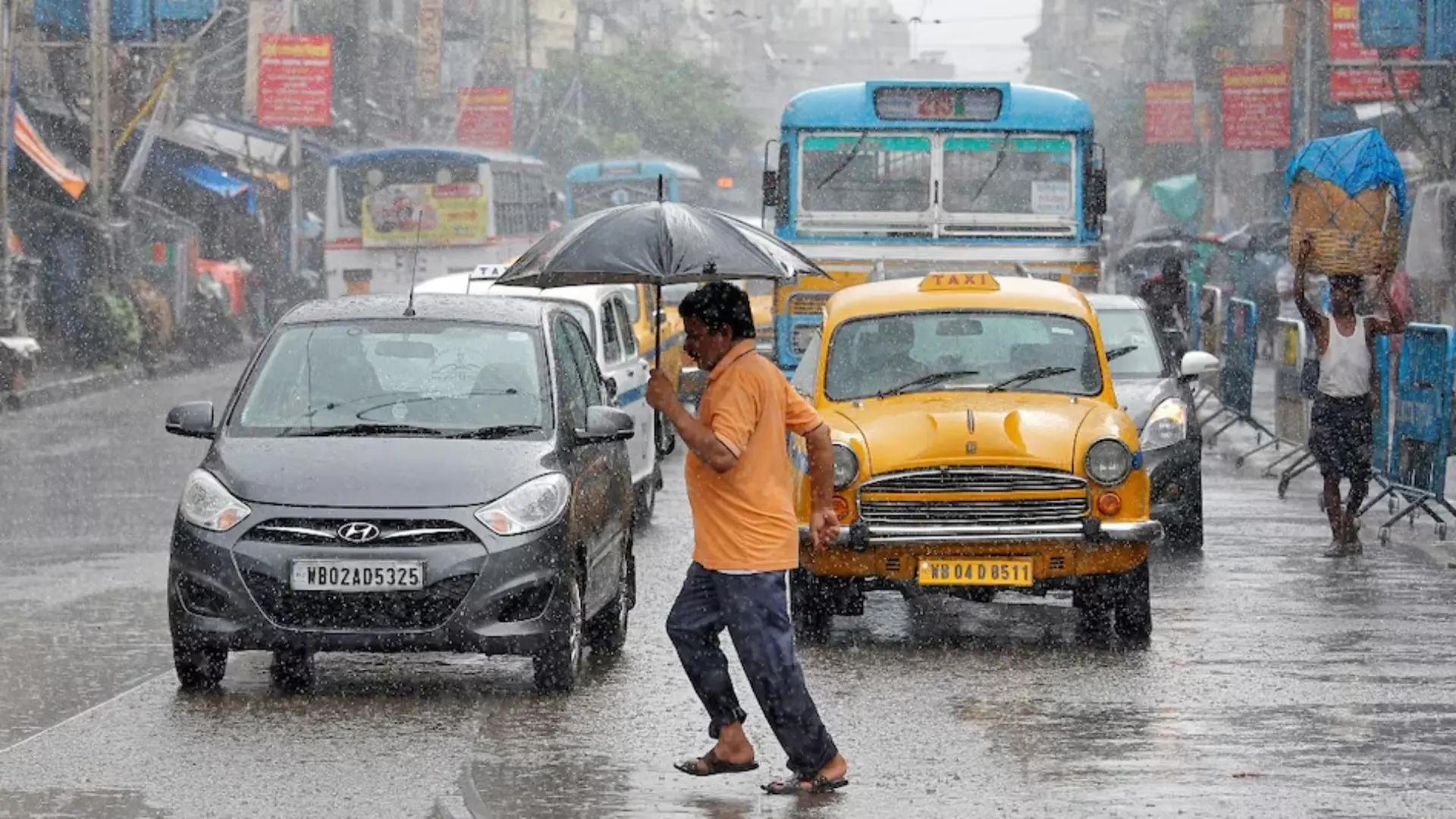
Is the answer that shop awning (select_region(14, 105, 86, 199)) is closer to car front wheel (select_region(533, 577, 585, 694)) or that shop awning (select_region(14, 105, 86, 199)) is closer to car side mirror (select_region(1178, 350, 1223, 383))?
car side mirror (select_region(1178, 350, 1223, 383))

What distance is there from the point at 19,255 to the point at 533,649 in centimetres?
2699

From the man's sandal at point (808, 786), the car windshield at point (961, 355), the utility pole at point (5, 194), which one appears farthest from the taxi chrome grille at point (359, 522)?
the utility pole at point (5, 194)

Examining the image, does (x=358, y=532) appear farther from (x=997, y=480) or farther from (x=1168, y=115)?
(x=1168, y=115)

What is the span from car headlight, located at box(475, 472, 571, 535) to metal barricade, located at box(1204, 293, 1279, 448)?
14.5 meters

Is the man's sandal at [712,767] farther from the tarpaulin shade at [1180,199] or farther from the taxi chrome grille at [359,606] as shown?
the tarpaulin shade at [1180,199]

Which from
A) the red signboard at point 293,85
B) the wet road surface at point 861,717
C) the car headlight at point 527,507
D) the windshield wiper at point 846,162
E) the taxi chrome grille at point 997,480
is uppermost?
the red signboard at point 293,85

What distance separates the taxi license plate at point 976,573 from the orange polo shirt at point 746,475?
350 centimetres

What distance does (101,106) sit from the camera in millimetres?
36750

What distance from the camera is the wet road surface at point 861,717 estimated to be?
8.07 meters

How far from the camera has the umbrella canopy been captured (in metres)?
8.98

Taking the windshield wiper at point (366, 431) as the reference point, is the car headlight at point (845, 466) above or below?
below

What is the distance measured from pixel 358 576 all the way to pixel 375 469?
0.48 metres

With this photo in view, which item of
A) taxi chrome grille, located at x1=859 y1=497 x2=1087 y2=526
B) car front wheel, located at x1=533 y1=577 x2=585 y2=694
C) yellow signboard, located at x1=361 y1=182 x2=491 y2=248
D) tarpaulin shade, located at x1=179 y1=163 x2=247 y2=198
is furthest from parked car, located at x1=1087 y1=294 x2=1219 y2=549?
tarpaulin shade, located at x1=179 y1=163 x2=247 y2=198

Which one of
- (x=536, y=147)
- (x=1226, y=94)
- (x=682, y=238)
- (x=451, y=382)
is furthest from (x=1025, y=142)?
(x=536, y=147)
